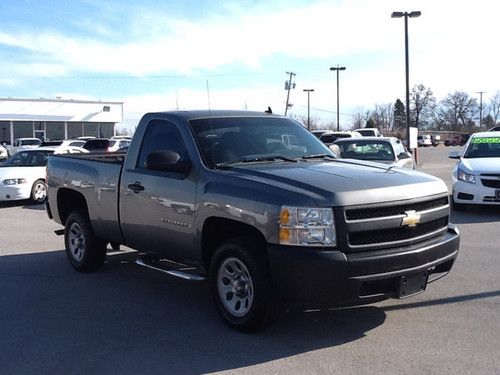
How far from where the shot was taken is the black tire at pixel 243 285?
4688 millimetres

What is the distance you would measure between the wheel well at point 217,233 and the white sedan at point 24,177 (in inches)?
393

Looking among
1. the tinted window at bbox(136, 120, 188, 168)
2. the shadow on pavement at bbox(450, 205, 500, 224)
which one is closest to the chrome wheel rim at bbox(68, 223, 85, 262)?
the tinted window at bbox(136, 120, 188, 168)

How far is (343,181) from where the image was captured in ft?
15.5

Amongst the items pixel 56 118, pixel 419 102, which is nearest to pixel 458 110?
pixel 419 102

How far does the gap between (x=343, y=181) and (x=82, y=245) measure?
159 inches

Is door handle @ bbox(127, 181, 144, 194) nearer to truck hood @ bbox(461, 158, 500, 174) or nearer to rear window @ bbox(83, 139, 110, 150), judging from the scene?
truck hood @ bbox(461, 158, 500, 174)

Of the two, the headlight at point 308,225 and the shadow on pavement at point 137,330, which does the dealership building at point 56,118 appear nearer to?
the shadow on pavement at point 137,330

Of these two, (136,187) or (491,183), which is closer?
(136,187)

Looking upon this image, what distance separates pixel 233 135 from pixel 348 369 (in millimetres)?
2645

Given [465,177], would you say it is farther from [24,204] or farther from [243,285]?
[24,204]

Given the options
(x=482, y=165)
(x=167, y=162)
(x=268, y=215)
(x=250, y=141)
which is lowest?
(x=268, y=215)

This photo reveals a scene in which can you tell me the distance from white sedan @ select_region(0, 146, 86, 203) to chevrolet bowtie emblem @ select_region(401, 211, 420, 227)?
11430mm

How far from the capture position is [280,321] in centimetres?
526

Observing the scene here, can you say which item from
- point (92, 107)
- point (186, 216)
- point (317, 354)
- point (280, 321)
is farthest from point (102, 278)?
point (92, 107)
